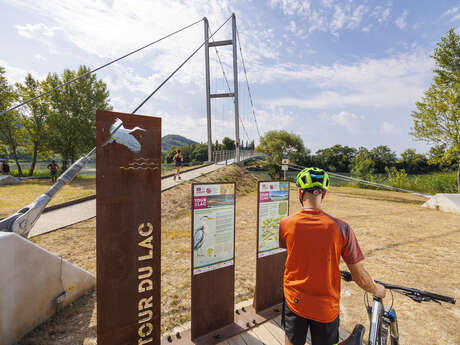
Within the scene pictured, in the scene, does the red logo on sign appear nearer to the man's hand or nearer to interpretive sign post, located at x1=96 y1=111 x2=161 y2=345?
interpretive sign post, located at x1=96 y1=111 x2=161 y2=345

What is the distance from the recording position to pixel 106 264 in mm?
2006

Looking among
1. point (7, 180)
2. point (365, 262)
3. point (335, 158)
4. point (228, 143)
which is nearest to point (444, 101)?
point (365, 262)

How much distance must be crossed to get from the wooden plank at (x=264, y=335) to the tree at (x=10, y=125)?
2574 cm

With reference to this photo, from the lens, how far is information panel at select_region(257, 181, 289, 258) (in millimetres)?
3148

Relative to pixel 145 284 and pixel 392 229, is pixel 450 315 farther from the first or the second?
pixel 392 229

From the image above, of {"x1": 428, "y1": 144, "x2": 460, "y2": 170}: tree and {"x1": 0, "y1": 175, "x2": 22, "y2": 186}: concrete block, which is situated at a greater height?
{"x1": 428, "y1": 144, "x2": 460, "y2": 170}: tree

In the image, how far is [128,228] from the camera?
82.4 inches

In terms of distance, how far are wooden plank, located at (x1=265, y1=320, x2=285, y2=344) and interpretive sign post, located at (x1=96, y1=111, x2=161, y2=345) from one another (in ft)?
4.34

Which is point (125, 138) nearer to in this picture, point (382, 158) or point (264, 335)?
point (264, 335)

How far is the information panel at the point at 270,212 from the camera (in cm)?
315

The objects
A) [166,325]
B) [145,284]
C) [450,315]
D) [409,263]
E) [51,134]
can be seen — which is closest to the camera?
[145,284]

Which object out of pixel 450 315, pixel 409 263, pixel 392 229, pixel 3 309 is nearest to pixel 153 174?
pixel 3 309

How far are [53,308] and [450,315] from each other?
5.37 metres

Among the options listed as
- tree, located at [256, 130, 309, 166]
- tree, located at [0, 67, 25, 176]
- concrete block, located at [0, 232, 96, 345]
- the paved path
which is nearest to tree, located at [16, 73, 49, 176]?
tree, located at [0, 67, 25, 176]
